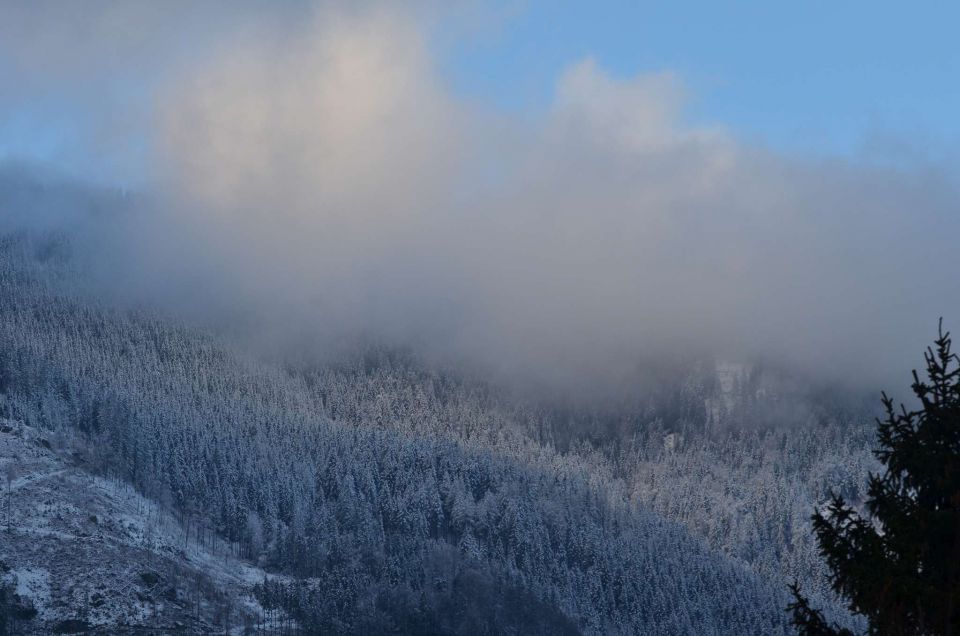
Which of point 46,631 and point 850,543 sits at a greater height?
point 850,543

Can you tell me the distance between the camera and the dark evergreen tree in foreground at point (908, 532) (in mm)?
17750

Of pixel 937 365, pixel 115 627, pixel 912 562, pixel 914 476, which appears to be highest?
pixel 937 365

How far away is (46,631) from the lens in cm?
19350

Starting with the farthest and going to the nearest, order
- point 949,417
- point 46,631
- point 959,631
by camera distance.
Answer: point 46,631 → point 949,417 → point 959,631

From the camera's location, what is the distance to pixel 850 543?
19078mm

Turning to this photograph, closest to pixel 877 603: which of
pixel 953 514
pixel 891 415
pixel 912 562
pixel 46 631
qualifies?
pixel 912 562

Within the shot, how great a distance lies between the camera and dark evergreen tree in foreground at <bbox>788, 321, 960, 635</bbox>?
58.2 ft

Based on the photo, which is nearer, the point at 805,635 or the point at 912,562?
the point at 912,562

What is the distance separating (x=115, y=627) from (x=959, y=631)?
203676mm

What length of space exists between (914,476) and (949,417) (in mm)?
1200

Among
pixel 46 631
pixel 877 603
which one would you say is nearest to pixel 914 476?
pixel 877 603

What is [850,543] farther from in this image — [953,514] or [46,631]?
[46,631]

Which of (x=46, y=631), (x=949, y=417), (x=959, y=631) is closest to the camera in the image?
(x=959, y=631)

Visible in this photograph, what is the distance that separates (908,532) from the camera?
18.4 m
